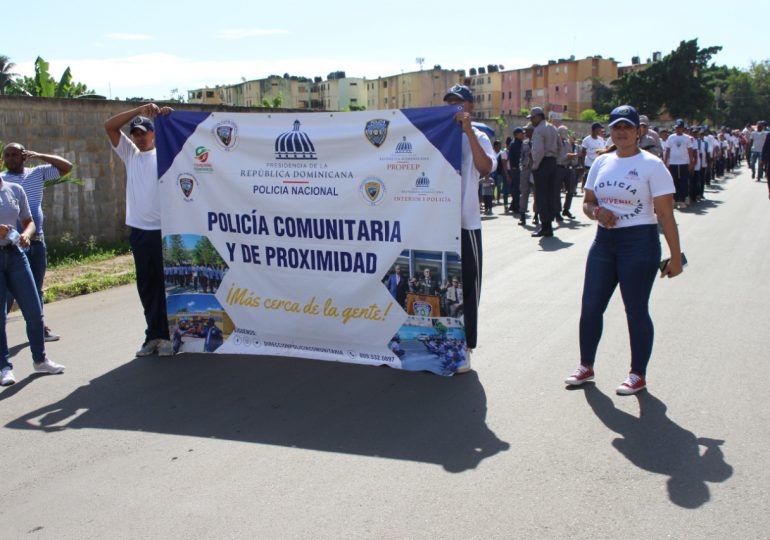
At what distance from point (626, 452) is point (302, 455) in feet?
6.14

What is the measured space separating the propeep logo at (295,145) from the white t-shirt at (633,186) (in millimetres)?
2277

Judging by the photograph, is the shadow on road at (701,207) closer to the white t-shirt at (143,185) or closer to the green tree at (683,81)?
the white t-shirt at (143,185)

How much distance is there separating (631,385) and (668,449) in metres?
0.95

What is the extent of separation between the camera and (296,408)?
5098 millimetres

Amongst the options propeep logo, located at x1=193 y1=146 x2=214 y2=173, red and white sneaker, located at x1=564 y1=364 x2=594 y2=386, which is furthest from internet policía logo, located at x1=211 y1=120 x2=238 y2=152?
red and white sneaker, located at x1=564 y1=364 x2=594 y2=386

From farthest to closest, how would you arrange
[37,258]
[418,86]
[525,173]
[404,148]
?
[418,86]
[525,173]
[37,258]
[404,148]

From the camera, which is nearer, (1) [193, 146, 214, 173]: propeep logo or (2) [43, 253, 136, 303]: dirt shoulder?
(1) [193, 146, 214, 173]: propeep logo

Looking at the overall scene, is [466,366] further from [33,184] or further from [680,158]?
[680,158]

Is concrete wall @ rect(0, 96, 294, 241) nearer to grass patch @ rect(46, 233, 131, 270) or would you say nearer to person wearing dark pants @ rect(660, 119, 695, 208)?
grass patch @ rect(46, 233, 131, 270)

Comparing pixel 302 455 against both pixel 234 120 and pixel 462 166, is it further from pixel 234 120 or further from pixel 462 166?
pixel 234 120

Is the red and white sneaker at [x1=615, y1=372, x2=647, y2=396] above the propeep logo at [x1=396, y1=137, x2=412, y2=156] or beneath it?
beneath

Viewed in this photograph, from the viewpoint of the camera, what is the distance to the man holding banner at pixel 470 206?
551 centimetres

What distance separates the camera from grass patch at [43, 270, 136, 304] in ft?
30.2

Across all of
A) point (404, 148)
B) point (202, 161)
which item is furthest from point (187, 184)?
point (404, 148)
